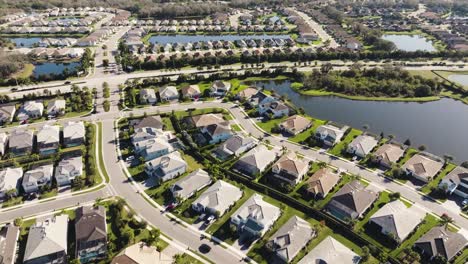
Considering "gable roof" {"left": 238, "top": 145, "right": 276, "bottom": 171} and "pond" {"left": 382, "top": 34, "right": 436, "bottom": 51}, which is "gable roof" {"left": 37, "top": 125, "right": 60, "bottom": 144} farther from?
"pond" {"left": 382, "top": 34, "right": 436, "bottom": 51}

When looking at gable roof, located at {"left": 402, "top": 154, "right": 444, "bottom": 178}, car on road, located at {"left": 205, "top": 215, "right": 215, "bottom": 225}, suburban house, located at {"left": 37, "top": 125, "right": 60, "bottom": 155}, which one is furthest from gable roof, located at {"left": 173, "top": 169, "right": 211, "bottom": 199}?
gable roof, located at {"left": 402, "top": 154, "right": 444, "bottom": 178}

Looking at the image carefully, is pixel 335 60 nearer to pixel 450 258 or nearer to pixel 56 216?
pixel 450 258

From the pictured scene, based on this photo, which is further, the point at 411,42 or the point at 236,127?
the point at 411,42

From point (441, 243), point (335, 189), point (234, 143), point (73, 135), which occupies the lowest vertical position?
point (335, 189)

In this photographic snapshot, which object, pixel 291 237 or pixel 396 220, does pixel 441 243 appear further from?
pixel 291 237

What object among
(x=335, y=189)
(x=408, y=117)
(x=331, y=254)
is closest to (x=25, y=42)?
(x=335, y=189)

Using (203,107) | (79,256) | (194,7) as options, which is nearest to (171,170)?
(79,256)
